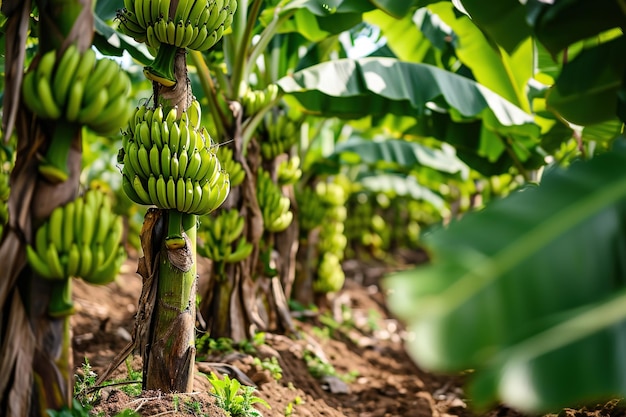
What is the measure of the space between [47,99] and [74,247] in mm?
450

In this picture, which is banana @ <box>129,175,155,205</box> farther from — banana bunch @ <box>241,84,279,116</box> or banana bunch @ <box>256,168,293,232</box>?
banana bunch @ <box>256,168,293,232</box>

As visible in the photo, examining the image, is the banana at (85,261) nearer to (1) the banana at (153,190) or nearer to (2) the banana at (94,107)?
(2) the banana at (94,107)

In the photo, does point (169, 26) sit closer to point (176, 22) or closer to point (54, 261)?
point (176, 22)

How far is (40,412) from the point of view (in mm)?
1809

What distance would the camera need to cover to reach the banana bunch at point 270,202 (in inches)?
169

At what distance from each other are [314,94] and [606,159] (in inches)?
112

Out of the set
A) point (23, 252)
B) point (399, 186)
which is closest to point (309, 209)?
point (399, 186)

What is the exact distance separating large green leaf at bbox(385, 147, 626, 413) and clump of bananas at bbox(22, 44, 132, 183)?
1137mm

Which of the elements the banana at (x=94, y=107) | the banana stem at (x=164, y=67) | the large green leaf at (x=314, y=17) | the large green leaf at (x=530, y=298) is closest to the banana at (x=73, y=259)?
the banana at (x=94, y=107)

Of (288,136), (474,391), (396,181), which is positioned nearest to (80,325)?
(288,136)

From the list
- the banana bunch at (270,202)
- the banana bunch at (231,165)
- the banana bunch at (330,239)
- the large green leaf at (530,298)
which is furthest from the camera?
the banana bunch at (330,239)

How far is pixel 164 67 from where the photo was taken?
2510 millimetres

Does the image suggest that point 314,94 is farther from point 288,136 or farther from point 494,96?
point 494,96

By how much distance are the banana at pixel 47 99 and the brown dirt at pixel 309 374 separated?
117 cm
